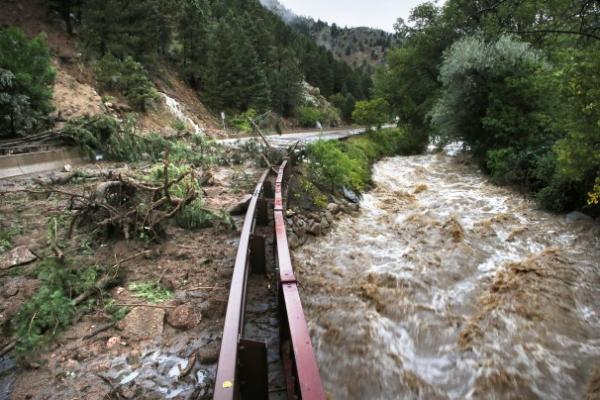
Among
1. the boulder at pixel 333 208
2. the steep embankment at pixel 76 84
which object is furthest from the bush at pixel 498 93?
the steep embankment at pixel 76 84

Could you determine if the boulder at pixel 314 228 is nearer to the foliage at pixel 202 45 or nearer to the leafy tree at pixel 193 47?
the foliage at pixel 202 45

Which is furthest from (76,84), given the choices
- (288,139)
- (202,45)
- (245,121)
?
(202,45)

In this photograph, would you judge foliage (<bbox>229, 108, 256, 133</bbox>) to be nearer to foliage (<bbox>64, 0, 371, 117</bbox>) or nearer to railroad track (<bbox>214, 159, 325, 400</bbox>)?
foliage (<bbox>64, 0, 371, 117</bbox>)

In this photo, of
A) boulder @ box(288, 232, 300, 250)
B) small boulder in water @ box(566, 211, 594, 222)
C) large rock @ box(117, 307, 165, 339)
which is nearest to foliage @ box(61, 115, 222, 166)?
boulder @ box(288, 232, 300, 250)

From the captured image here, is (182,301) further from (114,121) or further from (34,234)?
(114,121)

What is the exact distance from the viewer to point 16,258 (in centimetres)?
486

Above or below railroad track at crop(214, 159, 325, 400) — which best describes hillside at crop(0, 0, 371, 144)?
above

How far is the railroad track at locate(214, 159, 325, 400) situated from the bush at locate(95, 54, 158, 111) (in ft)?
69.2

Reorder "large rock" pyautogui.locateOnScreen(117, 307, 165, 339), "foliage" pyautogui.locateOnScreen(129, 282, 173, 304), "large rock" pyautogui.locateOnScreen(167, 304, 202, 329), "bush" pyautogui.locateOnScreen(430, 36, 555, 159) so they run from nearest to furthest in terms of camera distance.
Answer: "large rock" pyautogui.locateOnScreen(117, 307, 165, 339)
"large rock" pyautogui.locateOnScreen(167, 304, 202, 329)
"foliage" pyautogui.locateOnScreen(129, 282, 173, 304)
"bush" pyautogui.locateOnScreen(430, 36, 555, 159)

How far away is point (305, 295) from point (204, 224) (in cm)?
223

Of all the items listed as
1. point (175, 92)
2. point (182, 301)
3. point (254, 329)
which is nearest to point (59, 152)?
point (182, 301)

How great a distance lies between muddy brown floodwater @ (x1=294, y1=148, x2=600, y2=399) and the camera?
4.12 m

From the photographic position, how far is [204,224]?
6.64 metres

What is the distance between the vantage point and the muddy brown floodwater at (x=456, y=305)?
4.12m
